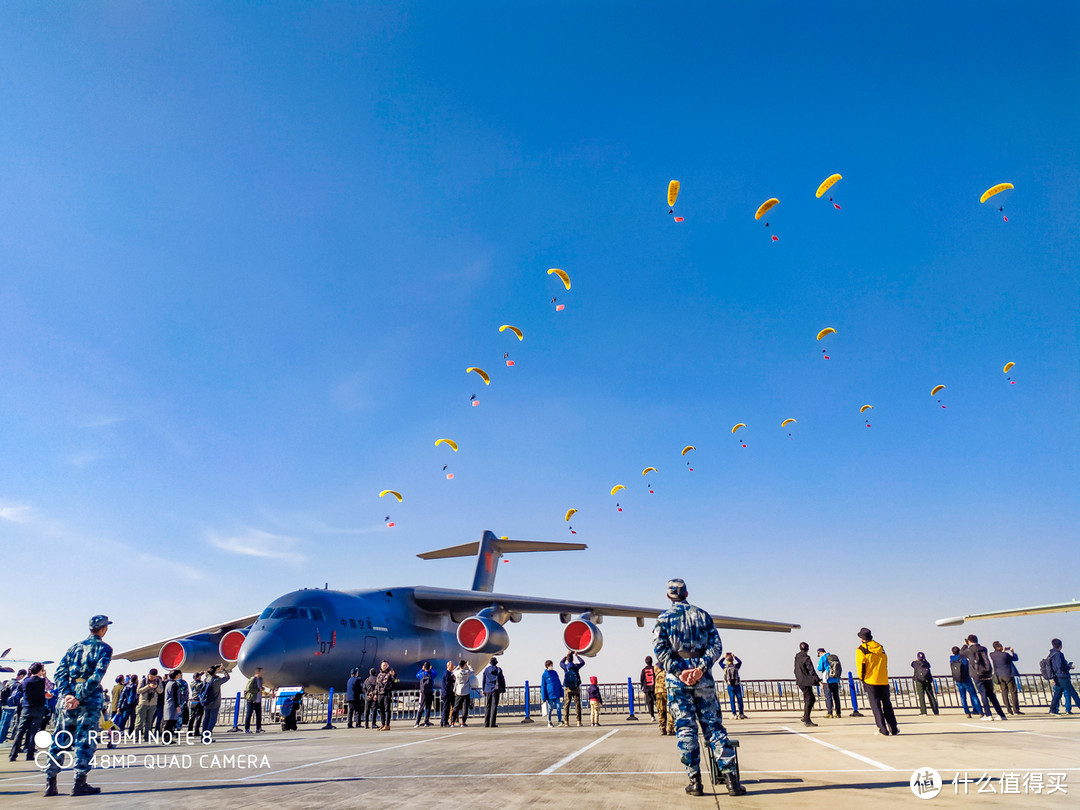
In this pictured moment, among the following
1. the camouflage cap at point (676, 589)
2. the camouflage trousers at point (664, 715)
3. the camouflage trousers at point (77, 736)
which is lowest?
the camouflage trousers at point (664, 715)

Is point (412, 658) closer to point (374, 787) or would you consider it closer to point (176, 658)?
point (176, 658)

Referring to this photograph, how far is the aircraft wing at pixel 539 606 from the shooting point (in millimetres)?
22422

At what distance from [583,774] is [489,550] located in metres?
22.9

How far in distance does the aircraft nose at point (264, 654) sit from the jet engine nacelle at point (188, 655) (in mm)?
6029

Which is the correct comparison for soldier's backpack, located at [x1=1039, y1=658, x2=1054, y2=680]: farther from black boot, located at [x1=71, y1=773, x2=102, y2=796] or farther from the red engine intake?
the red engine intake

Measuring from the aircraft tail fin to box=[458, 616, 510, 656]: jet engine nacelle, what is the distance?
672 cm

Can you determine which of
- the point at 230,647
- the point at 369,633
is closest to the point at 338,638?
the point at 369,633

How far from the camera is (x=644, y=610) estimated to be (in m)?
22.7

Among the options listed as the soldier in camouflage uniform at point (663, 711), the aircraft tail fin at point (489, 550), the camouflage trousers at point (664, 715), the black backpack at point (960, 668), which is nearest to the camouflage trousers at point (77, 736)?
the soldier in camouflage uniform at point (663, 711)

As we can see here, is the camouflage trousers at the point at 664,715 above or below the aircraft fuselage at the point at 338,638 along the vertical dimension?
below

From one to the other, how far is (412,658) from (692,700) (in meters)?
18.6

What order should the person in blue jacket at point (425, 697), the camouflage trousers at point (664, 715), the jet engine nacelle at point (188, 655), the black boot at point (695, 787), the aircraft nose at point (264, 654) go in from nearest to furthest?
the black boot at point (695, 787) → the camouflage trousers at point (664, 715) → the aircraft nose at point (264, 654) → the person in blue jacket at point (425, 697) → the jet engine nacelle at point (188, 655)

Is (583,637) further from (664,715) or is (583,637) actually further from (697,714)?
(697,714)

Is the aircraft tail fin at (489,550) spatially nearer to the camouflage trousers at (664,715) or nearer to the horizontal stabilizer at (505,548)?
the horizontal stabilizer at (505,548)
